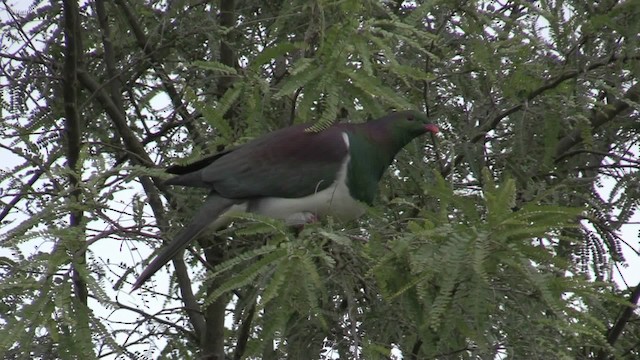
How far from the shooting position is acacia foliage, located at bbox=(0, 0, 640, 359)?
12.3 ft

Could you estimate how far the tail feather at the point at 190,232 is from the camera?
4785mm

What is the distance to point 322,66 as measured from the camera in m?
4.18

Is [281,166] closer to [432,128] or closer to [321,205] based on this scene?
[321,205]

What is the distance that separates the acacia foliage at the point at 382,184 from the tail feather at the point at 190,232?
6cm

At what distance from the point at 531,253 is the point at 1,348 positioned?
1788mm

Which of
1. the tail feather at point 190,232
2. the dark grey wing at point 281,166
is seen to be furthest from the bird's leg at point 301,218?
the tail feather at point 190,232

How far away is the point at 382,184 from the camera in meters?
5.57

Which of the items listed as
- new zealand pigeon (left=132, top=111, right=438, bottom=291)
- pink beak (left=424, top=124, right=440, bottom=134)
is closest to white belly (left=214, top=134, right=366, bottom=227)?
new zealand pigeon (left=132, top=111, right=438, bottom=291)

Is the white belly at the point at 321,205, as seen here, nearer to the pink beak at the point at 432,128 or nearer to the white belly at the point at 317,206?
the white belly at the point at 317,206

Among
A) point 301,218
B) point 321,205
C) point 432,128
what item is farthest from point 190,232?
point 432,128

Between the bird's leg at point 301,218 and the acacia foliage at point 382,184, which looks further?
the bird's leg at point 301,218

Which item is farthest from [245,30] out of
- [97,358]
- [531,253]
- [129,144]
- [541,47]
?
[531,253]

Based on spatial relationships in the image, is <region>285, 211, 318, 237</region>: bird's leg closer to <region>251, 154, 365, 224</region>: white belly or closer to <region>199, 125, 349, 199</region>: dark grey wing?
<region>251, 154, 365, 224</region>: white belly

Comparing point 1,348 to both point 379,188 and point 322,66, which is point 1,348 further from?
point 379,188
